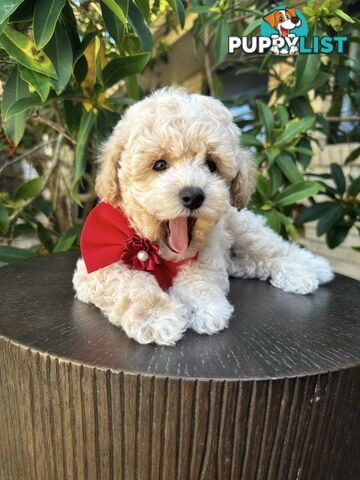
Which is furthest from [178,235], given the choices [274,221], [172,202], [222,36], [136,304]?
[222,36]

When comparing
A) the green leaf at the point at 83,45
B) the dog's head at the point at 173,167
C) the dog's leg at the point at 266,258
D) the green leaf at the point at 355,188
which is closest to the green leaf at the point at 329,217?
the green leaf at the point at 355,188

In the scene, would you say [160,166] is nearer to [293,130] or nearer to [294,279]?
[294,279]

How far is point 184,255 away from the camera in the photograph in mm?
1231

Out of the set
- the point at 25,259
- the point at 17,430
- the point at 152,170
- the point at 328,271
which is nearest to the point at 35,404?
the point at 17,430

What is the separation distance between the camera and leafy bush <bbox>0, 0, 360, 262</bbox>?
1174mm

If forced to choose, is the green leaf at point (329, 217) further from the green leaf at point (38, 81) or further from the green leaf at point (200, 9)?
the green leaf at point (38, 81)

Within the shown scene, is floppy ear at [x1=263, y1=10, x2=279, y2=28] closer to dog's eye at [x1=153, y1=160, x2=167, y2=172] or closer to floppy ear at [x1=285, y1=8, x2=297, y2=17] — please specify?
floppy ear at [x1=285, y1=8, x2=297, y2=17]

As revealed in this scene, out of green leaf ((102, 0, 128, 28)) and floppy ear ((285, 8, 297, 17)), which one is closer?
green leaf ((102, 0, 128, 28))

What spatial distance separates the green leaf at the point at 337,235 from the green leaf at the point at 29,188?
5.30 feet

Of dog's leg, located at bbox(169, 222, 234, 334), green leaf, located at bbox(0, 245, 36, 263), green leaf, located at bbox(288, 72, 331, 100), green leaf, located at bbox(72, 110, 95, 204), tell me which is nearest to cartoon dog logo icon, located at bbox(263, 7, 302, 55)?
green leaf, located at bbox(288, 72, 331, 100)

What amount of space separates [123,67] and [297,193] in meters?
0.95

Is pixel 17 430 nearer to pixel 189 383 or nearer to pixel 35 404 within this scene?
pixel 35 404

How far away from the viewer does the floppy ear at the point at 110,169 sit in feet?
3.84

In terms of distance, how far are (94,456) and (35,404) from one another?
190 mm
